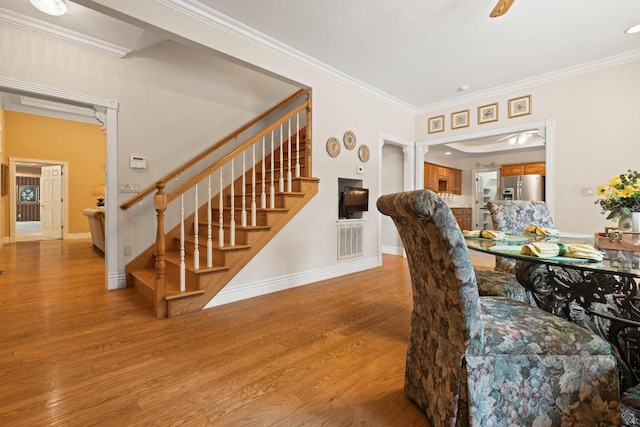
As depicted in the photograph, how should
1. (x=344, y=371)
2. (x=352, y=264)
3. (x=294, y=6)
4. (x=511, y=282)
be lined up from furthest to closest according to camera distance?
(x=352, y=264)
(x=294, y=6)
(x=511, y=282)
(x=344, y=371)

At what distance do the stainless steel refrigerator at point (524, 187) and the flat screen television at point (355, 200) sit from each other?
4.68m

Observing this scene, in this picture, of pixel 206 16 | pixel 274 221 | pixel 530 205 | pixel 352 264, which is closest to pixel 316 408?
pixel 274 221

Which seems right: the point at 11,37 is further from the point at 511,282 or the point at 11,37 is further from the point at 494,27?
the point at 511,282

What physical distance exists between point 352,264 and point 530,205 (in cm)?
230

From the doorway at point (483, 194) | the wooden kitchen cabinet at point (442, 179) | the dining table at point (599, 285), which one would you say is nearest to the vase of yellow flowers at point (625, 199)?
the dining table at point (599, 285)

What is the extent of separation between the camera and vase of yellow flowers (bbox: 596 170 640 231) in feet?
5.51

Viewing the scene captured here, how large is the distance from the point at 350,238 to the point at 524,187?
5.14m

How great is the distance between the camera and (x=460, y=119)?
4801 millimetres

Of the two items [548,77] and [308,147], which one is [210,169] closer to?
[308,147]

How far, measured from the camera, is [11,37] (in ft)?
9.66

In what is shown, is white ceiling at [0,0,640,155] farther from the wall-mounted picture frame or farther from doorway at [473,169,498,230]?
the wall-mounted picture frame

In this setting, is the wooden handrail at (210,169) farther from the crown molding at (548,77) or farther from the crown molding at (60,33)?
the crown molding at (548,77)

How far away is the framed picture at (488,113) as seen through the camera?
4.42 m

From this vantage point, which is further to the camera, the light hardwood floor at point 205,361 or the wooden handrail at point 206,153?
the wooden handrail at point 206,153
